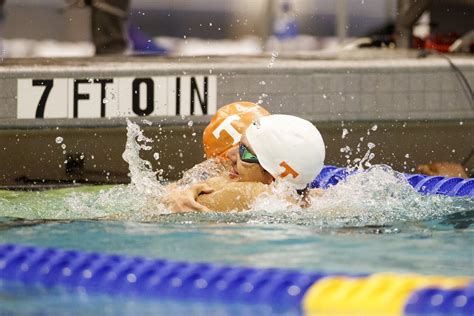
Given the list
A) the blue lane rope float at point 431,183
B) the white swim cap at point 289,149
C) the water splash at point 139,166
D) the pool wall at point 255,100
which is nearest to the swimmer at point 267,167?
the white swim cap at point 289,149

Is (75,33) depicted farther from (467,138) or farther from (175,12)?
(467,138)

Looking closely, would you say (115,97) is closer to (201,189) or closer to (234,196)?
(201,189)

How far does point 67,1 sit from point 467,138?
9.44ft

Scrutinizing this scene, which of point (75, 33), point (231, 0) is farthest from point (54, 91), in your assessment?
point (231, 0)

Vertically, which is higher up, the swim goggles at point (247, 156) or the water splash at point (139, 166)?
the swim goggles at point (247, 156)

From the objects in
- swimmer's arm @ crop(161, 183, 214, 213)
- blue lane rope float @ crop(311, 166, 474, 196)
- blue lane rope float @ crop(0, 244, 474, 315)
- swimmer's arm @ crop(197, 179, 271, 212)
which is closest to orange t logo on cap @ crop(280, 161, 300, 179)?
swimmer's arm @ crop(197, 179, 271, 212)

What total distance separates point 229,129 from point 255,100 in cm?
149

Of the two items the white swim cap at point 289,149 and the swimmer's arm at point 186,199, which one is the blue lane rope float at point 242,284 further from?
the white swim cap at point 289,149

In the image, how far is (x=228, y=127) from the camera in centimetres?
502

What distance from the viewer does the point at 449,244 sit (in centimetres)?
360

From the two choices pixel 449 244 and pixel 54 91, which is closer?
pixel 449 244

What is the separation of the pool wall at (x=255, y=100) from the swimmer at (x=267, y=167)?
81.1 inches

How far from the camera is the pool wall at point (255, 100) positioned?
632 centimetres

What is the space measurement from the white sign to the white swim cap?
2.13m
